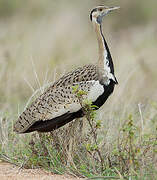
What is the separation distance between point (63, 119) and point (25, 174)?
58 cm

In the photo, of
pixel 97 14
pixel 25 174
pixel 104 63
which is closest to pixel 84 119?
pixel 104 63

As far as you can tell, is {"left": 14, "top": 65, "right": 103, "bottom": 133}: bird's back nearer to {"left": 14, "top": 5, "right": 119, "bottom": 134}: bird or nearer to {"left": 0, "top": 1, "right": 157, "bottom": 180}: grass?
{"left": 14, "top": 5, "right": 119, "bottom": 134}: bird

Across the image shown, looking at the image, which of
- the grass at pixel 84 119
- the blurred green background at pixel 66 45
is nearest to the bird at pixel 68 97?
the grass at pixel 84 119

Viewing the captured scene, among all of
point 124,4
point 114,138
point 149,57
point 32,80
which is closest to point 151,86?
point 149,57

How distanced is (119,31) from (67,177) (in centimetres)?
971

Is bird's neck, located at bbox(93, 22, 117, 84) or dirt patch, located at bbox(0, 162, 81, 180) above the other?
bird's neck, located at bbox(93, 22, 117, 84)

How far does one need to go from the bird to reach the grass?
27cm

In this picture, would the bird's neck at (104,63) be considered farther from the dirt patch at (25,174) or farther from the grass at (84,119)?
the dirt patch at (25,174)

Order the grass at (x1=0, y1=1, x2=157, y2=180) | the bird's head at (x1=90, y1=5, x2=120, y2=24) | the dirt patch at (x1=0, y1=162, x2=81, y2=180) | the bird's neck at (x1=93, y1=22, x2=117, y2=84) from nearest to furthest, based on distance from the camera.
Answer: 1. the dirt patch at (x1=0, y1=162, x2=81, y2=180)
2. the grass at (x1=0, y1=1, x2=157, y2=180)
3. the bird's neck at (x1=93, y1=22, x2=117, y2=84)
4. the bird's head at (x1=90, y1=5, x2=120, y2=24)

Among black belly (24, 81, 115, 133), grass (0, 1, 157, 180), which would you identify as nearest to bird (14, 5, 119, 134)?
black belly (24, 81, 115, 133)

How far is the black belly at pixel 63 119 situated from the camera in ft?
14.6

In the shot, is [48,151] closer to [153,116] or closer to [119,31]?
[153,116]

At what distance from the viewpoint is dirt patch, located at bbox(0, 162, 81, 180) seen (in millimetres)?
4304

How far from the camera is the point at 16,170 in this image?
460 cm
